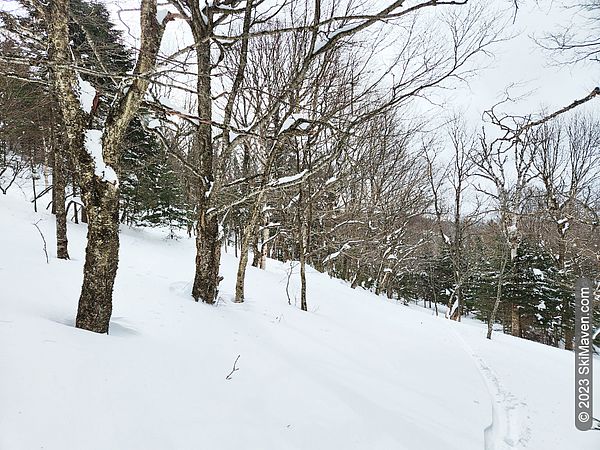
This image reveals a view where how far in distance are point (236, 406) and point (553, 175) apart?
1832cm

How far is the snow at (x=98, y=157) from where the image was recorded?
2797mm

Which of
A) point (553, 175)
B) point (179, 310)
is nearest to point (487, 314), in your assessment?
point (553, 175)

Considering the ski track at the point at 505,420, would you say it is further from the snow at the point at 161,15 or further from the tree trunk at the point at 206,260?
the snow at the point at 161,15

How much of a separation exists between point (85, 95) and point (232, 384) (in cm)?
285

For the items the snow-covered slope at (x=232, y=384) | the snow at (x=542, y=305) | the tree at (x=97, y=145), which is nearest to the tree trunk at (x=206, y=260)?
the snow-covered slope at (x=232, y=384)

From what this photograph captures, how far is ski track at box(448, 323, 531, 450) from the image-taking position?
3.62 metres

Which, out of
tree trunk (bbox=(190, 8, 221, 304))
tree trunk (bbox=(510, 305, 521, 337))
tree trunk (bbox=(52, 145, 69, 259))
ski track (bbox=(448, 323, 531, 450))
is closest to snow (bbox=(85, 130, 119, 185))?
→ tree trunk (bbox=(190, 8, 221, 304))

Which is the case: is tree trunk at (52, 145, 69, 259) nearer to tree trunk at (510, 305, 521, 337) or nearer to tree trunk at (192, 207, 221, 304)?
tree trunk at (192, 207, 221, 304)

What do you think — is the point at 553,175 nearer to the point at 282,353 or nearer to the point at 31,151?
the point at 282,353

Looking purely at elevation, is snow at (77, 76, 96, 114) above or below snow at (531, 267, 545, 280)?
above

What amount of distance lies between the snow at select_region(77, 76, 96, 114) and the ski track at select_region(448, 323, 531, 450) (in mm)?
5033

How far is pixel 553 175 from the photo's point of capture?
1544cm

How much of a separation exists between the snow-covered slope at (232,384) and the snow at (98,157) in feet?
4.17

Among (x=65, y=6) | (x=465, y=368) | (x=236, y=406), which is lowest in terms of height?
(x=465, y=368)
